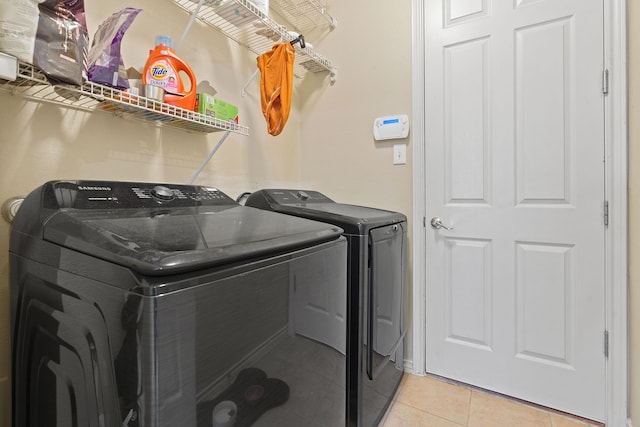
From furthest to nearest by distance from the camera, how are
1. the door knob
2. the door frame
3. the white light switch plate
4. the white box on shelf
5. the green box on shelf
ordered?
1. the white light switch plate
2. the door knob
3. the door frame
4. the green box on shelf
5. the white box on shelf

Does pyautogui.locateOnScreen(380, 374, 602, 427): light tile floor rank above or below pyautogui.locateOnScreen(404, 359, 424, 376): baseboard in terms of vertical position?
below

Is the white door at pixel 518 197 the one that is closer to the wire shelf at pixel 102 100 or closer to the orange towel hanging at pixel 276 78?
the orange towel hanging at pixel 276 78

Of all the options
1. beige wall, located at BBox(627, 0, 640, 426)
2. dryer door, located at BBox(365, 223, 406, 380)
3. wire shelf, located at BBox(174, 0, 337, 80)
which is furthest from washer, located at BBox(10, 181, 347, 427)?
beige wall, located at BBox(627, 0, 640, 426)

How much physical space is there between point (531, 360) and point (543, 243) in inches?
Answer: 26.0

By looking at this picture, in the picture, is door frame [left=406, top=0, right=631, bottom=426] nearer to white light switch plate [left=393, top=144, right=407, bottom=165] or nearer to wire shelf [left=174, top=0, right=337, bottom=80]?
white light switch plate [left=393, top=144, right=407, bottom=165]

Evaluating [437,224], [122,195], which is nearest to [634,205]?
[437,224]

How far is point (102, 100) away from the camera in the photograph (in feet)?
3.60

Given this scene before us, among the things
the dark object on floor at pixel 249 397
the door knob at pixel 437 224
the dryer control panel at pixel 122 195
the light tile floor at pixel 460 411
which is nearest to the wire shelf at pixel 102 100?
the dryer control panel at pixel 122 195

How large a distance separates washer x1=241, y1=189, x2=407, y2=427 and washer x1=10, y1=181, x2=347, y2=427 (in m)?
0.29

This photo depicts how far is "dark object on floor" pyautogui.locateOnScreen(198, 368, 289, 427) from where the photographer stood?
0.62 metres

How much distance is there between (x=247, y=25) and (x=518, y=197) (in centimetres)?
183

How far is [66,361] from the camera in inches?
27.9

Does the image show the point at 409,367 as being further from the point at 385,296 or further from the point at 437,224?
the point at 437,224

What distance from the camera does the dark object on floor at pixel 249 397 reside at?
2.05 feet
